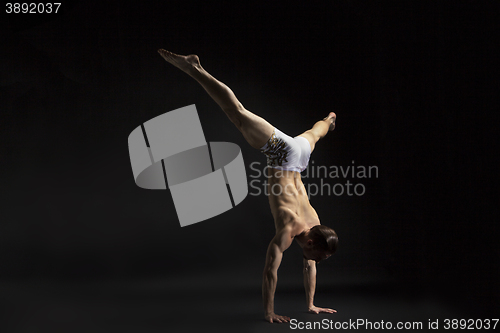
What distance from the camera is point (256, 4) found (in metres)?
5.83

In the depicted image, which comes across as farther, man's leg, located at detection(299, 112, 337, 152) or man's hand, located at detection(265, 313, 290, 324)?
man's leg, located at detection(299, 112, 337, 152)

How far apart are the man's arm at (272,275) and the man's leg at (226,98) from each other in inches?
33.2

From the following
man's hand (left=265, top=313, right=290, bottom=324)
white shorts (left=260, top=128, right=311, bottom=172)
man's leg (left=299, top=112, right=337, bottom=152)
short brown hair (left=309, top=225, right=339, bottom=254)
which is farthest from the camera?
man's leg (left=299, top=112, right=337, bottom=152)

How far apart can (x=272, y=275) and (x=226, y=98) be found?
60.9 inches

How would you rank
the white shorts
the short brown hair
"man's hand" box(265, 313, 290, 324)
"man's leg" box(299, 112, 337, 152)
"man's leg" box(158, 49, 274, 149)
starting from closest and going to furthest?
the short brown hair → "man's hand" box(265, 313, 290, 324) → "man's leg" box(158, 49, 274, 149) → the white shorts → "man's leg" box(299, 112, 337, 152)

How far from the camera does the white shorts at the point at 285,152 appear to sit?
3.90 metres

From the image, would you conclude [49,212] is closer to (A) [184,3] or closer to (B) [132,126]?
(B) [132,126]

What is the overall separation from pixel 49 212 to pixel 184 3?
3196 millimetres

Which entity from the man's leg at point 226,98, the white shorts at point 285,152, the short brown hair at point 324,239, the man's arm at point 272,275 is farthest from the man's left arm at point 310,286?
the man's leg at point 226,98

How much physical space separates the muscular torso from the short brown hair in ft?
0.78

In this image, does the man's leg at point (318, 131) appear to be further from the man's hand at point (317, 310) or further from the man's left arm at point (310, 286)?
the man's hand at point (317, 310)

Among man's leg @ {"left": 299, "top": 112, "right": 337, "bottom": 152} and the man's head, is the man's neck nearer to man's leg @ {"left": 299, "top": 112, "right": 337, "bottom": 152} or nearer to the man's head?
the man's head

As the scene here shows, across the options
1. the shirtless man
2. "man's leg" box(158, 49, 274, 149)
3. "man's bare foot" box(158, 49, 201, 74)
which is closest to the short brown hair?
the shirtless man

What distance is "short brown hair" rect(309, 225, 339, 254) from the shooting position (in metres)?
3.51
